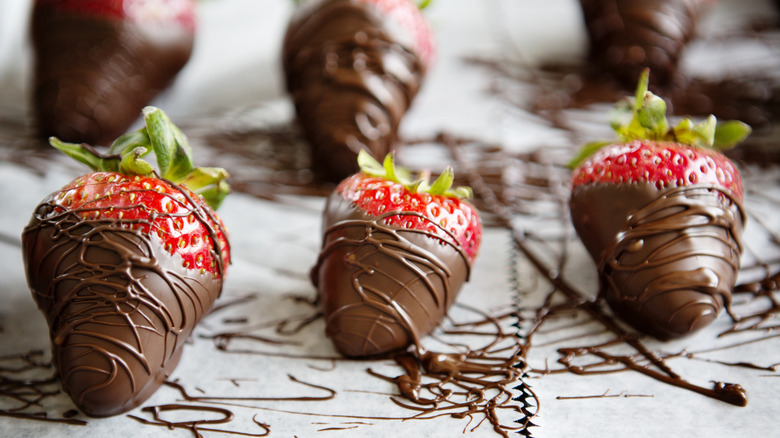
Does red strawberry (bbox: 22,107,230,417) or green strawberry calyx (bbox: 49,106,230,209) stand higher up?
green strawberry calyx (bbox: 49,106,230,209)

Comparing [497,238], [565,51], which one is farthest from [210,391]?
[565,51]

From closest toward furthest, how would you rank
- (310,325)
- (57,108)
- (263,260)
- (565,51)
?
1. (310,325)
2. (263,260)
3. (57,108)
4. (565,51)

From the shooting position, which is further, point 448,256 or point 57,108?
point 57,108

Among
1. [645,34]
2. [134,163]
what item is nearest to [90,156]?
[134,163]

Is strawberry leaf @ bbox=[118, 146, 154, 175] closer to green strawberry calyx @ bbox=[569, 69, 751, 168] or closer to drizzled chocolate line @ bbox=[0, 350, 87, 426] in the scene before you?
drizzled chocolate line @ bbox=[0, 350, 87, 426]

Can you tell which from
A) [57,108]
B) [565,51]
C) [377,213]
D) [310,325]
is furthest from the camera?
[565,51]

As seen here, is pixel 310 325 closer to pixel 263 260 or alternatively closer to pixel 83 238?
pixel 263 260

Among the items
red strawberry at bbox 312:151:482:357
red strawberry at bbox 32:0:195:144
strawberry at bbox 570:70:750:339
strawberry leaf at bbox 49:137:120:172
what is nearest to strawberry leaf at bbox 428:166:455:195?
red strawberry at bbox 312:151:482:357
